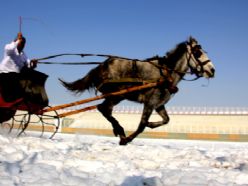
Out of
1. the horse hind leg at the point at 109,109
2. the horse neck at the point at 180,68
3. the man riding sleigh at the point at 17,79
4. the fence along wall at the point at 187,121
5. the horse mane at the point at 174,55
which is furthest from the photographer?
the fence along wall at the point at 187,121

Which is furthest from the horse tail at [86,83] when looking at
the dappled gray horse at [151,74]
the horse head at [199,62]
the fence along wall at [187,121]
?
the fence along wall at [187,121]

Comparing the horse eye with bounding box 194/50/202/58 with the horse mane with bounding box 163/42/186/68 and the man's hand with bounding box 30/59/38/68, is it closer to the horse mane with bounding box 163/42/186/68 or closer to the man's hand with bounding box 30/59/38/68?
the horse mane with bounding box 163/42/186/68

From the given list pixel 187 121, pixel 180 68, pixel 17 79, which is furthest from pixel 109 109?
pixel 187 121

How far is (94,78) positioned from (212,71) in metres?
2.53

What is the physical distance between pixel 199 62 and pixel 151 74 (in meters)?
1.02

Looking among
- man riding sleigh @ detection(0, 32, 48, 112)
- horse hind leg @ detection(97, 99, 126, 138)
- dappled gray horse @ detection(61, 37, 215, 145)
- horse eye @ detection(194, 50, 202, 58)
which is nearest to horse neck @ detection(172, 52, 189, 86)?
dappled gray horse @ detection(61, 37, 215, 145)

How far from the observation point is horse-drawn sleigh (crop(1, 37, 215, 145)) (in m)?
7.03

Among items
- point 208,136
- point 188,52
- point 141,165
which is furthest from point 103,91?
point 208,136

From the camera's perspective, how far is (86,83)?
25.7 ft

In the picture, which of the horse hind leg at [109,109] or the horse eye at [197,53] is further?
the horse hind leg at [109,109]

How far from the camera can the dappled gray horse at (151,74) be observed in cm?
707

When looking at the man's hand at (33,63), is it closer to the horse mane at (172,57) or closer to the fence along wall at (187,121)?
the horse mane at (172,57)

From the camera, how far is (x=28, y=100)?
640cm

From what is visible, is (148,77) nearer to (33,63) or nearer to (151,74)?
(151,74)
